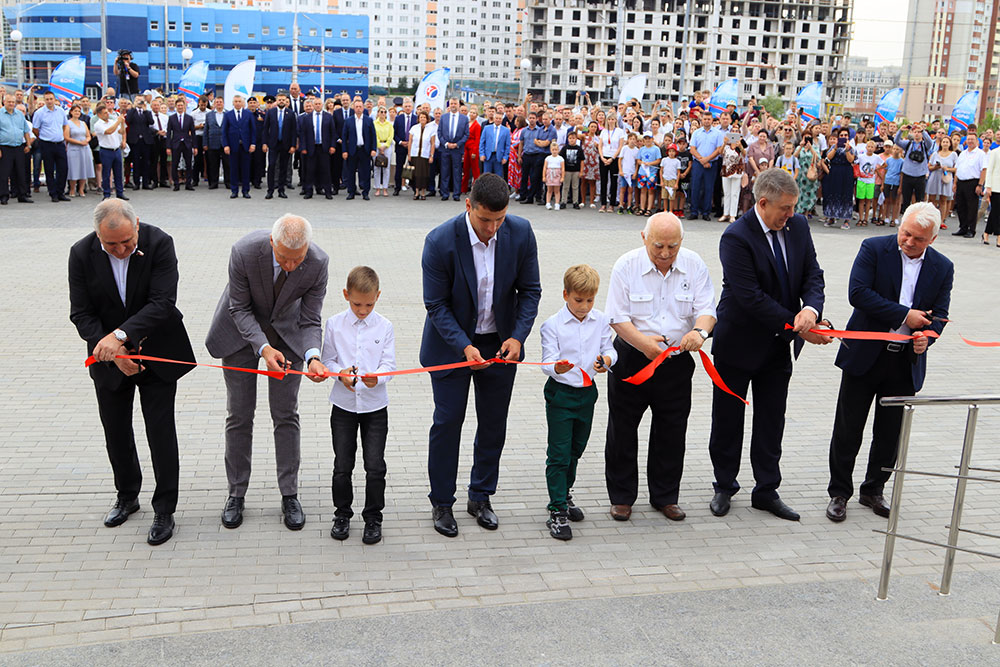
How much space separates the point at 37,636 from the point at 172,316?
6.01 ft

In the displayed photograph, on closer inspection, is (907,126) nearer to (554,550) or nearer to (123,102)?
(123,102)

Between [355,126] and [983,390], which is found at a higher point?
[355,126]

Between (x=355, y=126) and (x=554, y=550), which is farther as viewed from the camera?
(x=355, y=126)

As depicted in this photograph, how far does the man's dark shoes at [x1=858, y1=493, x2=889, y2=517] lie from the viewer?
19.4ft

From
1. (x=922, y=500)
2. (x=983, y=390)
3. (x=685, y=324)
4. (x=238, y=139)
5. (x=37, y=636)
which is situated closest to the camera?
(x=37, y=636)

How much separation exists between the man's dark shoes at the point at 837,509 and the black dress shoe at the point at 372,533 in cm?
272

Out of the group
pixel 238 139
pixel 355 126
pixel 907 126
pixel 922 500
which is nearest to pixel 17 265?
pixel 238 139

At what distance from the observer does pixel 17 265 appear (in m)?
12.7

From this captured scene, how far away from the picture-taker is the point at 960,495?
14.9 feet

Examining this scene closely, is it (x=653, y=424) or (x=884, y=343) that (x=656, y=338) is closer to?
(x=653, y=424)

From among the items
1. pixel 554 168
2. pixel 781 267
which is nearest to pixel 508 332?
pixel 781 267

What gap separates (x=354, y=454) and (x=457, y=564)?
2.78ft

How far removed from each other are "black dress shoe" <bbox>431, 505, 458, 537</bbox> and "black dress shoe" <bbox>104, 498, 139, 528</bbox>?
1.73m

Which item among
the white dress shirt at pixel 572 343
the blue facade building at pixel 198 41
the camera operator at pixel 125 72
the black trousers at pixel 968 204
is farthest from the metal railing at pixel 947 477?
the blue facade building at pixel 198 41
